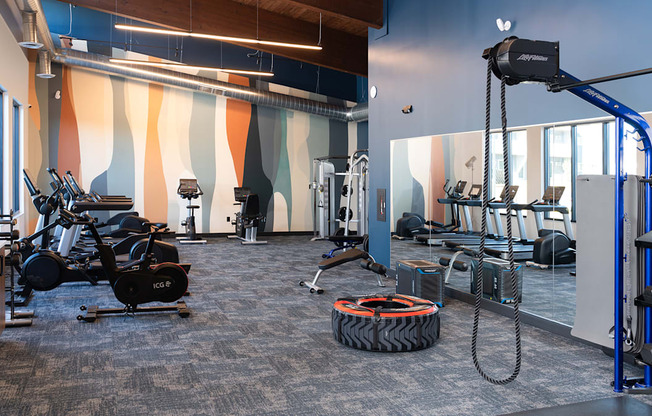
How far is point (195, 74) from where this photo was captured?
12.9 m

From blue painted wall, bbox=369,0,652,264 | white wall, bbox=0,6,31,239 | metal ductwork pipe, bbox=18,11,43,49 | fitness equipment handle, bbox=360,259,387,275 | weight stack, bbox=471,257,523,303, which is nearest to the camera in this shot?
blue painted wall, bbox=369,0,652,264

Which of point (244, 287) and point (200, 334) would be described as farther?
point (244, 287)

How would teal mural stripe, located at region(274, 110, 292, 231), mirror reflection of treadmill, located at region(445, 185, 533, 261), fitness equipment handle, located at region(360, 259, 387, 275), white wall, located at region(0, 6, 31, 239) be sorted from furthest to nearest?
1. teal mural stripe, located at region(274, 110, 292, 231)
2. white wall, located at region(0, 6, 31, 239)
3. fitness equipment handle, located at region(360, 259, 387, 275)
4. mirror reflection of treadmill, located at region(445, 185, 533, 261)

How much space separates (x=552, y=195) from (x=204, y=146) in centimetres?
954

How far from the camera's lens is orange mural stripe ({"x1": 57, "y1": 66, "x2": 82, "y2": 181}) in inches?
460

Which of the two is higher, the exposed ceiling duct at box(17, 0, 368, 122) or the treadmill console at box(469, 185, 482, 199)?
the exposed ceiling duct at box(17, 0, 368, 122)

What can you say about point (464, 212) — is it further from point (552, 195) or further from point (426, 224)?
point (552, 195)

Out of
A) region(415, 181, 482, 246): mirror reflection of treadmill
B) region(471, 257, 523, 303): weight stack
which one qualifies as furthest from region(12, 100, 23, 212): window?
region(471, 257, 523, 303): weight stack

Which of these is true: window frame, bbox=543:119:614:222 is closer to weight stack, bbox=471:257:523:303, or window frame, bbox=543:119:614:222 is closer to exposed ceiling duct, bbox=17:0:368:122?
weight stack, bbox=471:257:523:303

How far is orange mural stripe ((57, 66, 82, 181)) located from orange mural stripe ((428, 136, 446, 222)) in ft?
27.5

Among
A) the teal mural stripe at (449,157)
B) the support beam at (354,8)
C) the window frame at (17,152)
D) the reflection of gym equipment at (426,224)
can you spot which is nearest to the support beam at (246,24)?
the support beam at (354,8)

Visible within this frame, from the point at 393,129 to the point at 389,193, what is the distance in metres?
0.85

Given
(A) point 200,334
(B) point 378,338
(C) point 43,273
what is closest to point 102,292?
(C) point 43,273

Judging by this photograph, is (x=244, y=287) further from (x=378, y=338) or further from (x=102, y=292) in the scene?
(x=378, y=338)
